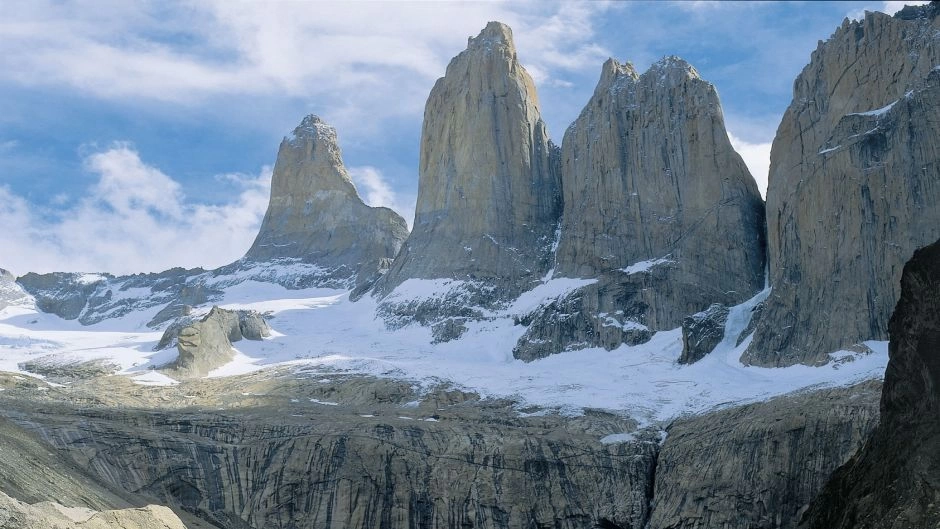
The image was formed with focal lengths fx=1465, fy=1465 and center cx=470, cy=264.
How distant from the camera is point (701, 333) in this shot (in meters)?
103

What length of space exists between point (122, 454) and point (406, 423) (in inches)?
675

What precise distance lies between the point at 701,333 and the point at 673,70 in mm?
25759

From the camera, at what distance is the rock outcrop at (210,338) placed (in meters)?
110

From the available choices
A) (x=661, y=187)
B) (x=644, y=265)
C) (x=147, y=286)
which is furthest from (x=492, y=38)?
(x=147, y=286)

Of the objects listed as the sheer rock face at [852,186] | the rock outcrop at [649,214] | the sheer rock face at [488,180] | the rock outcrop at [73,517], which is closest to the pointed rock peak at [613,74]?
the rock outcrop at [649,214]

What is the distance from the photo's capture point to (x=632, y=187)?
387 ft

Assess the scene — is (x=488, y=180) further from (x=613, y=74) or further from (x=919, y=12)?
(x=919, y=12)

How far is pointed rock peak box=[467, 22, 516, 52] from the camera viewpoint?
13338 centimetres

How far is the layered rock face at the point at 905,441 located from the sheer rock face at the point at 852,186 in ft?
118

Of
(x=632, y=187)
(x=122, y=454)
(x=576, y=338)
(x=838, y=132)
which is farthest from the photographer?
(x=632, y=187)

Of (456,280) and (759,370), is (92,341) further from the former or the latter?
(759,370)

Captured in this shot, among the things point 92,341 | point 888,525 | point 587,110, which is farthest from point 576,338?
point 888,525

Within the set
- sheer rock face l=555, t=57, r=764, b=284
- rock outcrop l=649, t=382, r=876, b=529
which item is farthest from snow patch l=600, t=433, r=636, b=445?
sheer rock face l=555, t=57, r=764, b=284

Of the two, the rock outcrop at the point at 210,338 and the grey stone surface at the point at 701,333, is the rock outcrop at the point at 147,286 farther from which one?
the grey stone surface at the point at 701,333
